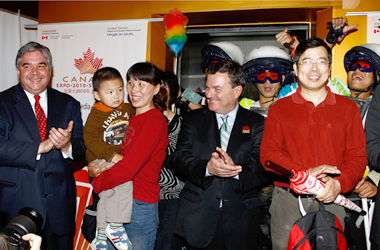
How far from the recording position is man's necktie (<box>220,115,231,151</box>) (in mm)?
2201

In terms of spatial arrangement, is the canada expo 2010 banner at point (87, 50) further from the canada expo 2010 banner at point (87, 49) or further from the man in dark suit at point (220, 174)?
the man in dark suit at point (220, 174)

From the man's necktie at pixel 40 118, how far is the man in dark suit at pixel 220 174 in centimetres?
108

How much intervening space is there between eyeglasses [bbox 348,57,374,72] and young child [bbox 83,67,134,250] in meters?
2.19

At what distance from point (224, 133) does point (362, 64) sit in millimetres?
1648

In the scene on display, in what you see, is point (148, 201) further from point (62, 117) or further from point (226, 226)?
point (62, 117)

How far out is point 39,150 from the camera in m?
2.19

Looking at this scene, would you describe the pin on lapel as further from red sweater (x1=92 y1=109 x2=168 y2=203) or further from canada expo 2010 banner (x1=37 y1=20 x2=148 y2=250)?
canada expo 2010 banner (x1=37 y1=20 x2=148 y2=250)

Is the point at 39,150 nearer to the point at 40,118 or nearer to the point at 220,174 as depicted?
the point at 40,118

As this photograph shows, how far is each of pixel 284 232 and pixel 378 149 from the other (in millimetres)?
821

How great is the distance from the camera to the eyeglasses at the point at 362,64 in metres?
2.81

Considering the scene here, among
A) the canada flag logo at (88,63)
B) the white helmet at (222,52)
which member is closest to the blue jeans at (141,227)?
the white helmet at (222,52)

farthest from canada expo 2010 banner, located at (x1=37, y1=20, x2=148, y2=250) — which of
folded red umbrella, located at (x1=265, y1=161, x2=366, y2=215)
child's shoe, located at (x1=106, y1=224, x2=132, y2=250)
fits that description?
folded red umbrella, located at (x1=265, y1=161, x2=366, y2=215)

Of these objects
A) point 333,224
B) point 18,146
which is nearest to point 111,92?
point 18,146

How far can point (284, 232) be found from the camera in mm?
1966
